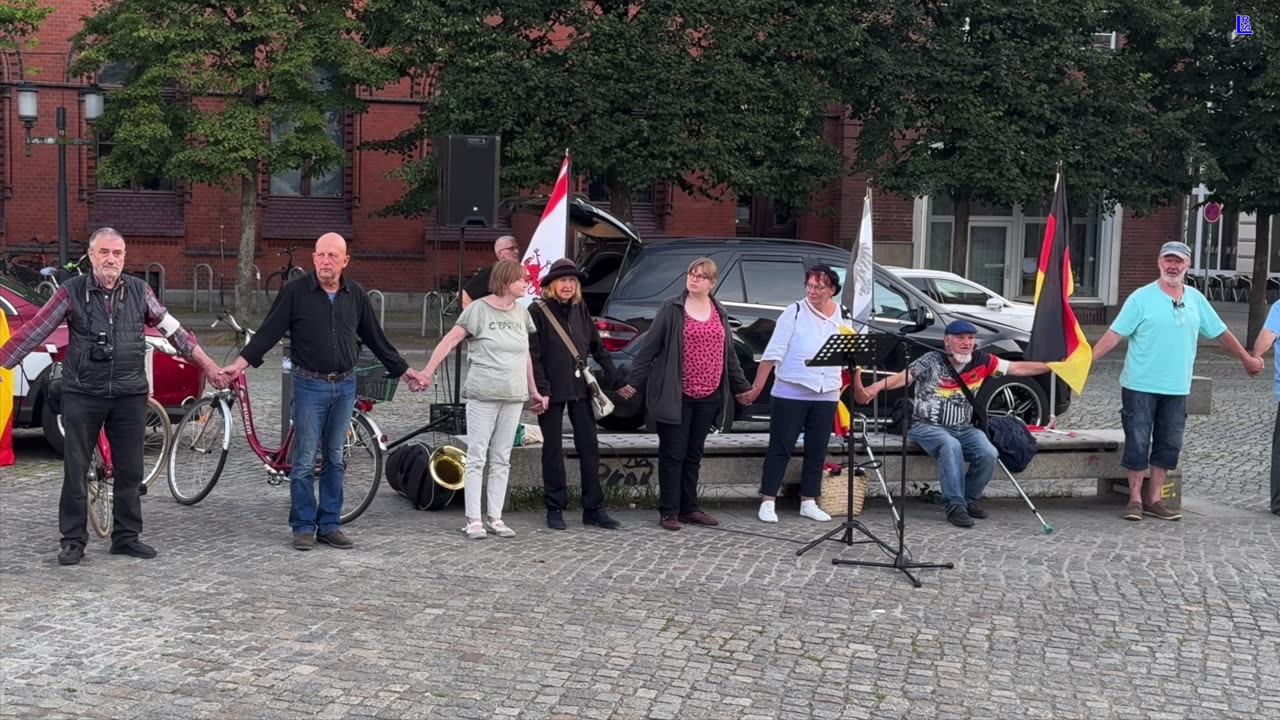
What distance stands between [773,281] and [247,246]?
15.6m

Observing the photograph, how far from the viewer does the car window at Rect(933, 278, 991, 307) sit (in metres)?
20.3

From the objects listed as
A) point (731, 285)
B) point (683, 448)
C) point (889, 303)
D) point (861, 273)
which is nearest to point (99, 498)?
point (683, 448)

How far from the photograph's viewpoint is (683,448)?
9516 mm

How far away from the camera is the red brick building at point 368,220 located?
32688mm

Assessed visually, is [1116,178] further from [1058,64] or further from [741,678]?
[741,678]

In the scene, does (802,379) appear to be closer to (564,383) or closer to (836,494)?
(836,494)

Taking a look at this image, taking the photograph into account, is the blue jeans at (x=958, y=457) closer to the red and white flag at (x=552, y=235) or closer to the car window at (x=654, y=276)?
the car window at (x=654, y=276)

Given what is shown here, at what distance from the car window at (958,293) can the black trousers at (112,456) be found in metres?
13.8

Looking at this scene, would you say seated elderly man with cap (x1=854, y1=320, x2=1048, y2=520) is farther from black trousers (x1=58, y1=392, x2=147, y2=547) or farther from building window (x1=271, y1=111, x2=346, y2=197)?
building window (x1=271, y1=111, x2=346, y2=197)

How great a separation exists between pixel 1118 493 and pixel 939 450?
1973mm

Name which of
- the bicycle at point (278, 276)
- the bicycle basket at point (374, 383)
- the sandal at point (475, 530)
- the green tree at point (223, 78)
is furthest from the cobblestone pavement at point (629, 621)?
the bicycle at point (278, 276)

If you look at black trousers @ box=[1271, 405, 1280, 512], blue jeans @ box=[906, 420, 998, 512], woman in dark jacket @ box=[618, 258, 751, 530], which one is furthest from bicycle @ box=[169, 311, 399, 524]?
black trousers @ box=[1271, 405, 1280, 512]

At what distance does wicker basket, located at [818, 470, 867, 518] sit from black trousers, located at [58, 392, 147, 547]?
4.37m

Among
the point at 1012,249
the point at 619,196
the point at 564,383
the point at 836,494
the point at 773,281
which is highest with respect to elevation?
the point at 619,196
